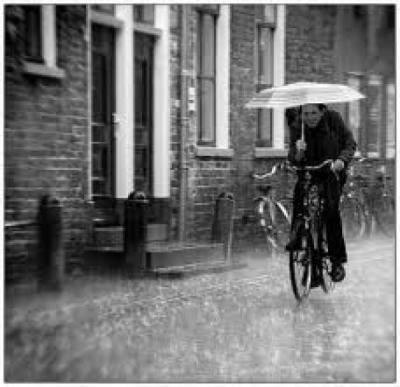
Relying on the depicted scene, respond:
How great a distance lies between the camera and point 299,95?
24.2 feet

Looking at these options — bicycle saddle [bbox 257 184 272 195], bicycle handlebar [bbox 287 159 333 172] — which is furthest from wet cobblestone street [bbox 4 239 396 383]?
bicycle handlebar [bbox 287 159 333 172]

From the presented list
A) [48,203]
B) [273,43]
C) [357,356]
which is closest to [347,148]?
[273,43]

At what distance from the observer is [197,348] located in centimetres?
689

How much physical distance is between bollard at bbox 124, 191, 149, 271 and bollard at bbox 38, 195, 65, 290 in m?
0.43

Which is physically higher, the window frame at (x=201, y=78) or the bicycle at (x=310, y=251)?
the window frame at (x=201, y=78)

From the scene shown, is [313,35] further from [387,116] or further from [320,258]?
[320,258]

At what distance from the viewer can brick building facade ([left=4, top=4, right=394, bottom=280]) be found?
21.5 feet

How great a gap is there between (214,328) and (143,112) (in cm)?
133

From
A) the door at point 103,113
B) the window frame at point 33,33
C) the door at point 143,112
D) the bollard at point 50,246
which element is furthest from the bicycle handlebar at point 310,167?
the window frame at point 33,33

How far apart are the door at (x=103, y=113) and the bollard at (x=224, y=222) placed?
2.33 feet

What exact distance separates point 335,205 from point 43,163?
205 centimetres

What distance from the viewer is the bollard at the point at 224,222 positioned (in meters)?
7.29

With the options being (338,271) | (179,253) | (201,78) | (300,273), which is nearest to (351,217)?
(338,271)

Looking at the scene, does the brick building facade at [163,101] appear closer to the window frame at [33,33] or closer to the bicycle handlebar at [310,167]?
the window frame at [33,33]
